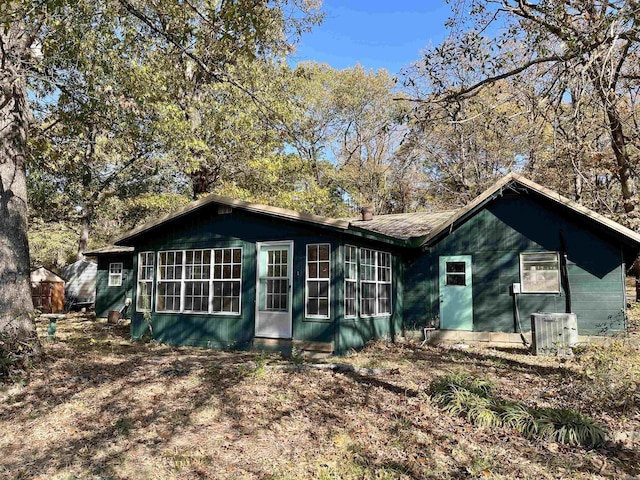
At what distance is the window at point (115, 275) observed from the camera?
61.9 ft

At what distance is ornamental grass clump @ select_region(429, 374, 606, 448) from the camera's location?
196 inches

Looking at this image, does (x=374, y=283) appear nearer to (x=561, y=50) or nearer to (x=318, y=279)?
(x=318, y=279)

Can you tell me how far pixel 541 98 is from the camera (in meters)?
5.93

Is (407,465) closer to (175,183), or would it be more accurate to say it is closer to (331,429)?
(331,429)

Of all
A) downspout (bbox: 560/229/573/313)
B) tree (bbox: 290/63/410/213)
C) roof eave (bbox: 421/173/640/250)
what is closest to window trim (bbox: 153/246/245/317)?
roof eave (bbox: 421/173/640/250)

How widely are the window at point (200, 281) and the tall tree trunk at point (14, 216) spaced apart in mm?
3852

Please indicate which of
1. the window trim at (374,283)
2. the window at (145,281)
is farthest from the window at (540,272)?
the window at (145,281)

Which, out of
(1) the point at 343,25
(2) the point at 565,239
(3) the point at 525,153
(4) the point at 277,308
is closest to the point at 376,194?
(3) the point at 525,153

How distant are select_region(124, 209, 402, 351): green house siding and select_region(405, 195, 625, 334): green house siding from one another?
1051mm

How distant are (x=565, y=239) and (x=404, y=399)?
23.9 feet

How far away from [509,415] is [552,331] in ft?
17.2

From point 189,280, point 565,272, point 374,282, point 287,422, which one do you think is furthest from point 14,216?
point 565,272

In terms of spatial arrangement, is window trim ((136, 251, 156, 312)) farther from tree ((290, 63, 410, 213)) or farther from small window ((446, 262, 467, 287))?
tree ((290, 63, 410, 213))

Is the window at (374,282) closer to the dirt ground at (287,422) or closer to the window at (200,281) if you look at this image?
the dirt ground at (287,422)
